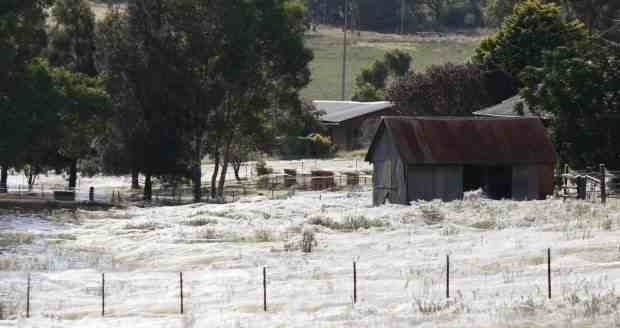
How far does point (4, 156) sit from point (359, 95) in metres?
75.4

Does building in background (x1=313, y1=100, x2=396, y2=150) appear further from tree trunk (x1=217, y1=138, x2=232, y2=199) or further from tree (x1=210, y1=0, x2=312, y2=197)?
tree trunk (x1=217, y1=138, x2=232, y2=199)

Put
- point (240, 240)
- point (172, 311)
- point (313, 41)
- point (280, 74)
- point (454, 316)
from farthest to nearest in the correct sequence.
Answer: point (313, 41)
point (280, 74)
point (240, 240)
point (172, 311)
point (454, 316)

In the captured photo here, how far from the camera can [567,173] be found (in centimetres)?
5953

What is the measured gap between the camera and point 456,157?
56.8 m

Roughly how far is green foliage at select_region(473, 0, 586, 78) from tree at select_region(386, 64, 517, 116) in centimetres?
116

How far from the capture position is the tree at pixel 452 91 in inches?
3438

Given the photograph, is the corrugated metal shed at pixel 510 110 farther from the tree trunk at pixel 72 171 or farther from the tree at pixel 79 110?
the tree trunk at pixel 72 171

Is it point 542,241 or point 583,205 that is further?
point 583,205

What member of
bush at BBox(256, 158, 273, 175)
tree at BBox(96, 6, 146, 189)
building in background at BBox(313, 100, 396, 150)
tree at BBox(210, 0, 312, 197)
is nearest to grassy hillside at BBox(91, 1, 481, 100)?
building in background at BBox(313, 100, 396, 150)

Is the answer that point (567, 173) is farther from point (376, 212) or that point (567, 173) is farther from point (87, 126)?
point (87, 126)

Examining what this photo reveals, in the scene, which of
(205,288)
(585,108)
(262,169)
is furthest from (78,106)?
(205,288)

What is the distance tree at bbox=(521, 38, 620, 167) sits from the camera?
6069 cm

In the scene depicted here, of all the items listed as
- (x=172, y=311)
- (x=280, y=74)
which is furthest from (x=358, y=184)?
(x=172, y=311)

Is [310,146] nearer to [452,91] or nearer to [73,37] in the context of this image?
[452,91]
